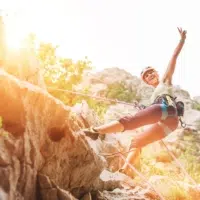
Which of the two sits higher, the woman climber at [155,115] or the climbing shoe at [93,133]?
the woman climber at [155,115]

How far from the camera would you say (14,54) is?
916 cm

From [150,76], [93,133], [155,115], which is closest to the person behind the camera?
[93,133]

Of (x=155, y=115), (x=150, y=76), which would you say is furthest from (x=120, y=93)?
(x=155, y=115)

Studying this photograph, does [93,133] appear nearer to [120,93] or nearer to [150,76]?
[150,76]

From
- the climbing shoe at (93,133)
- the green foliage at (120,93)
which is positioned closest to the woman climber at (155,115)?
the climbing shoe at (93,133)

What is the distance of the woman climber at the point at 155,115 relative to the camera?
6.93 metres

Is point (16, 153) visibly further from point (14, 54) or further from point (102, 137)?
point (102, 137)

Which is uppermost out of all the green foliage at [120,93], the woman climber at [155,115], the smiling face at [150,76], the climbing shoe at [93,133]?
the green foliage at [120,93]

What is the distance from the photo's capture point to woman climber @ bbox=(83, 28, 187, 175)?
22.7 feet

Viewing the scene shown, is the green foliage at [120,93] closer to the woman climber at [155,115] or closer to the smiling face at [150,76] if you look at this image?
the smiling face at [150,76]

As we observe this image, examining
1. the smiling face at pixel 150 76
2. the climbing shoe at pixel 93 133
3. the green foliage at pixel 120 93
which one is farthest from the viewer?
the green foliage at pixel 120 93

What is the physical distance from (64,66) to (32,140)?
12.1m

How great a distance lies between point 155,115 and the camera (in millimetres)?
7285

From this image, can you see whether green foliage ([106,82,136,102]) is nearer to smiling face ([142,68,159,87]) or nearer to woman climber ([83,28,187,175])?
smiling face ([142,68,159,87])
